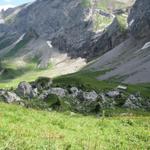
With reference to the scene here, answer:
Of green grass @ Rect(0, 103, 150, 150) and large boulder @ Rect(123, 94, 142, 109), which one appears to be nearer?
green grass @ Rect(0, 103, 150, 150)

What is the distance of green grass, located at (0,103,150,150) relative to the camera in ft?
57.2

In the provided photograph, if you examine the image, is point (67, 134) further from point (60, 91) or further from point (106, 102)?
point (60, 91)

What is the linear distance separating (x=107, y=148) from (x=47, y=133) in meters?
2.99

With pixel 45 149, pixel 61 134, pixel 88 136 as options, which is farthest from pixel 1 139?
pixel 88 136

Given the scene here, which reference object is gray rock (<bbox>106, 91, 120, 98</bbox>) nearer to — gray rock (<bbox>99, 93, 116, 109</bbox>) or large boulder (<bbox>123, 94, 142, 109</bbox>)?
gray rock (<bbox>99, 93, 116, 109</bbox>)

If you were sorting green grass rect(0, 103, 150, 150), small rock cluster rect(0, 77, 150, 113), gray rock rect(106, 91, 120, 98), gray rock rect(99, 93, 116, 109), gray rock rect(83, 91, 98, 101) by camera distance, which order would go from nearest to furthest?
1. green grass rect(0, 103, 150, 150)
2. small rock cluster rect(0, 77, 150, 113)
3. gray rock rect(99, 93, 116, 109)
4. gray rock rect(83, 91, 98, 101)
5. gray rock rect(106, 91, 120, 98)

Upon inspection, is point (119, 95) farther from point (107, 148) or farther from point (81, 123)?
point (107, 148)

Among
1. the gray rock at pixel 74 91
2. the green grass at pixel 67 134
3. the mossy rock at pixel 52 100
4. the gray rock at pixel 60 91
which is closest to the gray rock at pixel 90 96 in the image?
the gray rock at pixel 74 91

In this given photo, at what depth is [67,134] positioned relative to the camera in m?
21.1

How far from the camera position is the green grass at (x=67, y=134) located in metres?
17.4

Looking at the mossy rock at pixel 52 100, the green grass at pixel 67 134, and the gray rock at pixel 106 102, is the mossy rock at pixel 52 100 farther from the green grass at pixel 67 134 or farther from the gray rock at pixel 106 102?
the green grass at pixel 67 134

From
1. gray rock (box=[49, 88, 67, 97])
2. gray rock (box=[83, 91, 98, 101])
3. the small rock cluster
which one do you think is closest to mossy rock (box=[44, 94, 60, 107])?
the small rock cluster

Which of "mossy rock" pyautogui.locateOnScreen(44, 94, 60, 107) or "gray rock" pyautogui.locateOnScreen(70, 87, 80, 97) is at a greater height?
"mossy rock" pyautogui.locateOnScreen(44, 94, 60, 107)

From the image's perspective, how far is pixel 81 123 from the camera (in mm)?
25500
